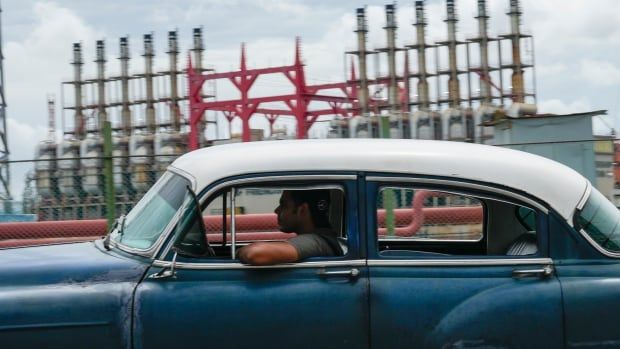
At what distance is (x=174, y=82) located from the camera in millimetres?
72875

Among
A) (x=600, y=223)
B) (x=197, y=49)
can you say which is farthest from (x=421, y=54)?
(x=600, y=223)

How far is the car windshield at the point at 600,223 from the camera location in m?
4.25

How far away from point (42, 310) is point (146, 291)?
16.4 inches

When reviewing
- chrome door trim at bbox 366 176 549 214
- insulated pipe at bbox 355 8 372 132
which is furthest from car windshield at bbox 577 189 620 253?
insulated pipe at bbox 355 8 372 132

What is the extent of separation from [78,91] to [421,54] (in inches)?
1097

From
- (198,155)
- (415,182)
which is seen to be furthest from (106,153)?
(415,182)

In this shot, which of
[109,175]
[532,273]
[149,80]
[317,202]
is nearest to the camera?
[532,273]

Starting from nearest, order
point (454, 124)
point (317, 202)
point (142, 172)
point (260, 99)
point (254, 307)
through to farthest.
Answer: point (254, 307) < point (317, 202) < point (142, 172) < point (260, 99) < point (454, 124)

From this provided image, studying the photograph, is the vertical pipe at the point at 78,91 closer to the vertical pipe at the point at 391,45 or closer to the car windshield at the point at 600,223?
the vertical pipe at the point at 391,45

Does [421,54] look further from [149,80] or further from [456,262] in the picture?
[456,262]

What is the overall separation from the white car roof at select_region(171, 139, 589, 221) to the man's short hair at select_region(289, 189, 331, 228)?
0.22 m

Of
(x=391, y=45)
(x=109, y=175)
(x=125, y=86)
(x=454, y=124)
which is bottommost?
(x=109, y=175)

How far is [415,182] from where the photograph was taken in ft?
13.9

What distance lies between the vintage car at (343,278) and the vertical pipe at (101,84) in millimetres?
71690
